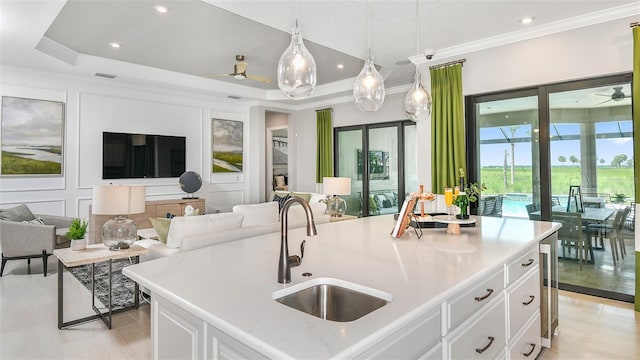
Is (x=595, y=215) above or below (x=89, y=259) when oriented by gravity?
above

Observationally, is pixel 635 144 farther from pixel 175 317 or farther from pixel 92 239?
pixel 92 239

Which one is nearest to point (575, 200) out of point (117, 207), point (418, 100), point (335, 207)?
point (418, 100)

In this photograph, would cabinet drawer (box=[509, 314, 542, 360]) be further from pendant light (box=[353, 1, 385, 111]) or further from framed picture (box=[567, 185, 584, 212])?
framed picture (box=[567, 185, 584, 212])

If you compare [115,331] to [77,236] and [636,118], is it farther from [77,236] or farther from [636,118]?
[636,118]

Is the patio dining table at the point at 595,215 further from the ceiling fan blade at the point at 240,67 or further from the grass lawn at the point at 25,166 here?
the grass lawn at the point at 25,166

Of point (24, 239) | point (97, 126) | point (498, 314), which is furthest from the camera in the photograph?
point (97, 126)

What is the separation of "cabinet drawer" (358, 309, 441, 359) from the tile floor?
1805 mm

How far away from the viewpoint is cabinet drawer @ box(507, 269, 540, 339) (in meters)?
1.77

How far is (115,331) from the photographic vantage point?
2.77 meters

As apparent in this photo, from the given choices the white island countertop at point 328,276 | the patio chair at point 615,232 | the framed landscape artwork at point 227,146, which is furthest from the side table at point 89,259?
the patio chair at point 615,232

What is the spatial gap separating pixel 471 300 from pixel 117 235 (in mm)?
2796

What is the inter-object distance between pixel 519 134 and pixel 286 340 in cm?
410

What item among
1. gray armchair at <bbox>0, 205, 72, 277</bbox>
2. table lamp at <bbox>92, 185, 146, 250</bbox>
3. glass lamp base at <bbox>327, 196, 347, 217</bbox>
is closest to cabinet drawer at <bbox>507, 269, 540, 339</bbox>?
table lamp at <bbox>92, 185, 146, 250</bbox>

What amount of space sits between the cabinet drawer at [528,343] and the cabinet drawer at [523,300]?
0.05 meters
